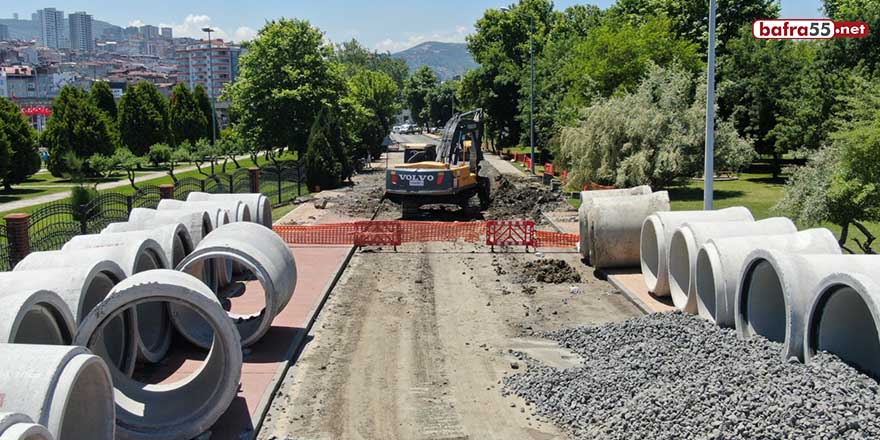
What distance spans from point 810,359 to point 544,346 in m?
4.84

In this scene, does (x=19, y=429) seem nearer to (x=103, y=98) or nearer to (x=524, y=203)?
(x=524, y=203)

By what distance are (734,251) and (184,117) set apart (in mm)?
→ 59996

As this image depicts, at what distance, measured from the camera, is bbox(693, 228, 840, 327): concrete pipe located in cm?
1410

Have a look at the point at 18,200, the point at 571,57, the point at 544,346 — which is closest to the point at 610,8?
the point at 571,57

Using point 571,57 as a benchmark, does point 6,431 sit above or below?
below

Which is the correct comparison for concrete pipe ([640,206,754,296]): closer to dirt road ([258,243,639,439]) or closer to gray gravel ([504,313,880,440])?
dirt road ([258,243,639,439])

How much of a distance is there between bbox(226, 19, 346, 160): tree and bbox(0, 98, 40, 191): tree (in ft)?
34.7

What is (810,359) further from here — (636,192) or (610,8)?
(610,8)

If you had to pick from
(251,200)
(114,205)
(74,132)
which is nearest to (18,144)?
(74,132)

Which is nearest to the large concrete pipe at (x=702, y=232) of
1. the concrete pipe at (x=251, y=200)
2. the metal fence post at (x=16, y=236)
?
the concrete pipe at (x=251, y=200)

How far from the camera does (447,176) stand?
29.3 m

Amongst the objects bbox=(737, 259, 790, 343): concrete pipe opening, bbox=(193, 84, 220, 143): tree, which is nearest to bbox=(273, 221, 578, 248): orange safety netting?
bbox=(737, 259, 790, 343): concrete pipe opening

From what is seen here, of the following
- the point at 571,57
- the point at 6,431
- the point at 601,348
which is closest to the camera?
the point at 6,431

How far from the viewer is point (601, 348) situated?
14.1 meters
